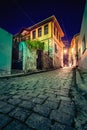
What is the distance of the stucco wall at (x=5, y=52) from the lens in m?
5.85

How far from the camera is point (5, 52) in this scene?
20.0ft

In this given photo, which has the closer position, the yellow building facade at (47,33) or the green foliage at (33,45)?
the green foliage at (33,45)

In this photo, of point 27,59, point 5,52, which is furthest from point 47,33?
point 5,52

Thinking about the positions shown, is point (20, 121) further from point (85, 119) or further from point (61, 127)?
point (85, 119)

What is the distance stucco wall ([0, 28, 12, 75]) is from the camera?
5.85 meters

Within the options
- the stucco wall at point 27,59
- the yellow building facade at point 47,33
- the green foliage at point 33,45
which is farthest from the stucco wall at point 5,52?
the yellow building facade at point 47,33

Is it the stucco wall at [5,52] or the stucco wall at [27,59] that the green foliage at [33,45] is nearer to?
the stucco wall at [27,59]

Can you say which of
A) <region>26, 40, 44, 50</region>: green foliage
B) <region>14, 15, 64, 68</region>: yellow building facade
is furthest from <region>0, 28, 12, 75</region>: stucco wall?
<region>14, 15, 64, 68</region>: yellow building facade

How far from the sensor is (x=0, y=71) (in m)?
5.71

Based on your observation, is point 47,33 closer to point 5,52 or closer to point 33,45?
point 33,45

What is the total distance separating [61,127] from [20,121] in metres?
0.56

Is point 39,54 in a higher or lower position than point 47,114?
higher

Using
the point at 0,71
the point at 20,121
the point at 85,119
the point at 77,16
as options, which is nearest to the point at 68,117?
the point at 85,119

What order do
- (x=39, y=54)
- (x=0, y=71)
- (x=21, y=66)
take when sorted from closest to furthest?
(x=0, y=71) < (x=21, y=66) < (x=39, y=54)
